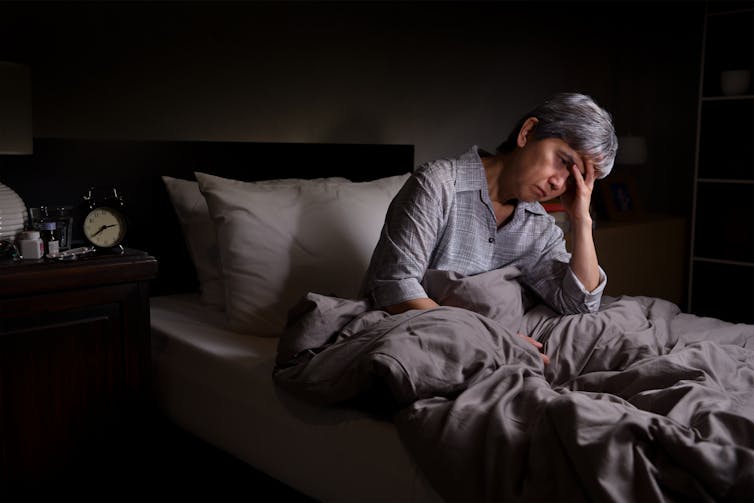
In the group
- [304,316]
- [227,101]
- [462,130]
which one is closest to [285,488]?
[304,316]

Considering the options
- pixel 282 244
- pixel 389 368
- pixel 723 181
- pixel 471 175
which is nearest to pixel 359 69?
pixel 282 244

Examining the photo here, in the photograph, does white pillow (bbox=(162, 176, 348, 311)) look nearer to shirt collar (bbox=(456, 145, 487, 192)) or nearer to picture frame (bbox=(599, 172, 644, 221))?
shirt collar (bbox=(456, 145, 487, 192))

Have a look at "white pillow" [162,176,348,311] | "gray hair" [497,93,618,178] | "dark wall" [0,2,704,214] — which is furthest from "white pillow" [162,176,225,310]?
"gray hair" [497,93,618,178]

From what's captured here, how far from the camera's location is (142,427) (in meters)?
1.99

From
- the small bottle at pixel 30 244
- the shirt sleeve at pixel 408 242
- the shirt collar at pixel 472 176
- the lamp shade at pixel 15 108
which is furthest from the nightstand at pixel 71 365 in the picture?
the shirt collar at pixel 472 176

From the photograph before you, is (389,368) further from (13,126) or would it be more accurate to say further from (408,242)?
(13,126)

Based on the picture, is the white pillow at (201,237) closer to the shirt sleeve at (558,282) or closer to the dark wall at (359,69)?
the dark wall at (359,69)

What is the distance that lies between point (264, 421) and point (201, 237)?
34.3 inches

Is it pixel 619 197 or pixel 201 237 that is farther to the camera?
pixel 619 197

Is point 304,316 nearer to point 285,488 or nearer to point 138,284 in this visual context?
point 285,488

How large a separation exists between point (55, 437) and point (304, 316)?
68 centimetres

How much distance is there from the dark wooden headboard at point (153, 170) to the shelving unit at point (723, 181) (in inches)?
90.2

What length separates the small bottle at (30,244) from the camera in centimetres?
194

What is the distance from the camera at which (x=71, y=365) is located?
187 centimetres
